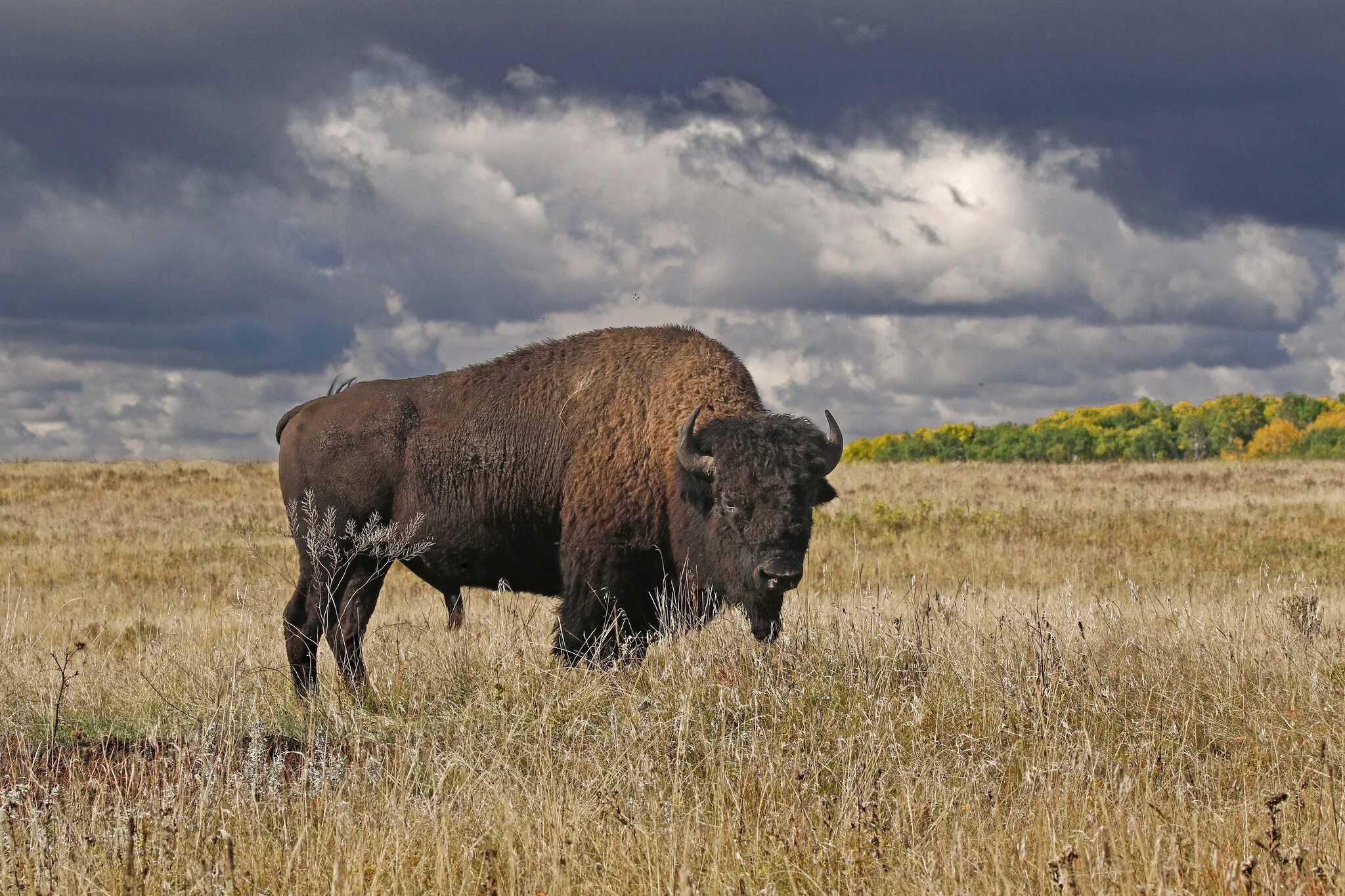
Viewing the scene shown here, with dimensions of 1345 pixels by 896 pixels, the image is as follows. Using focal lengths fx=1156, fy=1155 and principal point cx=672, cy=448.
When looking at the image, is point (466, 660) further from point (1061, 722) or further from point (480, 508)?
point (1061, 722)

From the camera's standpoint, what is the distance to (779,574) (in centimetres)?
775

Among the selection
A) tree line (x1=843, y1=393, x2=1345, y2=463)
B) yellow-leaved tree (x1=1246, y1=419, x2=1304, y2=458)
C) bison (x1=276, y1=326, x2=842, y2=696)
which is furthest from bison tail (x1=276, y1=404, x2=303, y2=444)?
yellow-leaved tree (x1=1246, y1=419, x2=1304, y2=458)

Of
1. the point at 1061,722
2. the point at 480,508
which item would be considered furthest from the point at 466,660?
the point at 1061,722

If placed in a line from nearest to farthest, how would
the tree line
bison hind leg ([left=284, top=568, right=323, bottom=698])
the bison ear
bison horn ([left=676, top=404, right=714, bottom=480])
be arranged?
1. bison horn ([left=676, top=404, right=714, bottom=480])
2. the bison ear
3. bison hind leg ([left=284, top=568, right=323, bottom=698])
4. the tree line

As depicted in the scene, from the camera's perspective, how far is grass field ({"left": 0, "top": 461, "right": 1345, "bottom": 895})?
14.2ft

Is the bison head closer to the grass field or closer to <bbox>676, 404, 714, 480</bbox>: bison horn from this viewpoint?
<bbox>676, 404, 714, 480</bbox>: bison horn

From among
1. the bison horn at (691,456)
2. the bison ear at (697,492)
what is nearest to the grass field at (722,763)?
the bison ear at (697,492)

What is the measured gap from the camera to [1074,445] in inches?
4604

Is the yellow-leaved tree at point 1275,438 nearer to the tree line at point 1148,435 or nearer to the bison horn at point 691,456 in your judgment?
the tree line at point 1148,435

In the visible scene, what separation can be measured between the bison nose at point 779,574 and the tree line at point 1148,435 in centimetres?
9636

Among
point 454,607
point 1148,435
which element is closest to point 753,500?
point 454,607

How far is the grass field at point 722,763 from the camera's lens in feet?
14.2

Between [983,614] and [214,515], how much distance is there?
24.2m

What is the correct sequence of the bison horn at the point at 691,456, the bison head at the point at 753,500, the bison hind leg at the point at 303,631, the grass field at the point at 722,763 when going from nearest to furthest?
1. the grass field at the point at 722,763
2. the bison head at the point at 753,500
3. the bison horn at the point at 691,456
4. the bison hind leg at the point at 303,631
